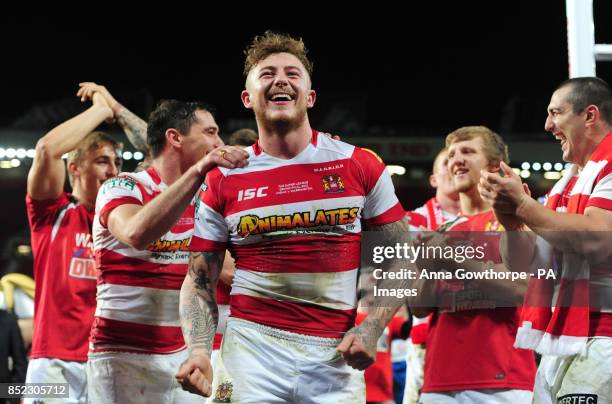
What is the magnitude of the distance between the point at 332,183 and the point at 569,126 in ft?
3.82

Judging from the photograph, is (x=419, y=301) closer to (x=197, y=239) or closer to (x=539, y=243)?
(x=539, y=243)

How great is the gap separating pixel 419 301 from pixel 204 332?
1.83m

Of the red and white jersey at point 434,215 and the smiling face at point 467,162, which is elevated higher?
the smiling face at point 467,162

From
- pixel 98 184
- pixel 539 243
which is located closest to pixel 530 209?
pixel 539 243

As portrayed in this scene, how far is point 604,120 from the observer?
3531 millimetres

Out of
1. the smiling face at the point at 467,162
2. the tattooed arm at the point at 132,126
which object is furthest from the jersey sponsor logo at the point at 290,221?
the tattooed arm at the point at 132,126

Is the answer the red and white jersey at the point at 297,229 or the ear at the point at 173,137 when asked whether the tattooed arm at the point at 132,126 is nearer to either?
the ear at the point at 173,137

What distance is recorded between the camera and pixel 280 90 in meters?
3.32

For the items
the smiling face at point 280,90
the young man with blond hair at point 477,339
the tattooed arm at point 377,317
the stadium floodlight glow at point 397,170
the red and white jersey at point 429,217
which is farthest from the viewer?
the stadium floodlight glow at point 397,170

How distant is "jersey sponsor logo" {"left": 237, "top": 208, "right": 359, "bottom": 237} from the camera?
315 centimetres

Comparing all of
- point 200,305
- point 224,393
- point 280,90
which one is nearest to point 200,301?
point 200,305

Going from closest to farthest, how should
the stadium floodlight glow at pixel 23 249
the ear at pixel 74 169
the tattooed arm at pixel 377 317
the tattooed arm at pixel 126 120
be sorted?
the tattooed arm at pixel 377 317, the tattooed arm at pixel 126 120, the ear at pixel 74 169, the stadium floodlight glow at pixel 23 249

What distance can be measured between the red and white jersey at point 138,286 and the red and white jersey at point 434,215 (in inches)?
84.5

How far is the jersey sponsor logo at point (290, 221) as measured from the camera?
10.3ft
